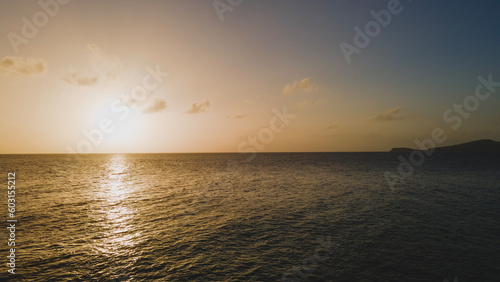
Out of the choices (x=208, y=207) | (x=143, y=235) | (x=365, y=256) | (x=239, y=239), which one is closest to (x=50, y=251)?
(x=143, y=235)

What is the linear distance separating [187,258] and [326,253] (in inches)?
470

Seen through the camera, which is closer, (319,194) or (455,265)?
(455,265)

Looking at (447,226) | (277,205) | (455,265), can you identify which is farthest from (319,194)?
(455,265)

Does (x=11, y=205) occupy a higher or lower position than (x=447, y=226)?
higher

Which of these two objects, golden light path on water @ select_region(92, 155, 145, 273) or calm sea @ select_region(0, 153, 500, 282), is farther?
golden light path on water @ select_region(92, 155, 145, 273)

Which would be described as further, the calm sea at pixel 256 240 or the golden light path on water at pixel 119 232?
the golden light path on water at pixel 119 232

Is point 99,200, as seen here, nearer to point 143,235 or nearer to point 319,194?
point 143,235

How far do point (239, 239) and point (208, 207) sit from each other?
14688 millimetres

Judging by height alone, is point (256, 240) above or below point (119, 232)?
below

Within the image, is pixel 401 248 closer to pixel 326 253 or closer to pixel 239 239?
pixel 326 253

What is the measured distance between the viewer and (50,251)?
1978 centimetres

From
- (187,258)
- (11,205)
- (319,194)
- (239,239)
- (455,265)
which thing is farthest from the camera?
(319,194)

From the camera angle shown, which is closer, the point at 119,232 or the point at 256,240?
the point at 256,240

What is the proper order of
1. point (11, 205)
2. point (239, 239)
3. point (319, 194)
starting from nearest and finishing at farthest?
1. point (239, 239)
2. point (11, 205)
3. point (319, 194)
